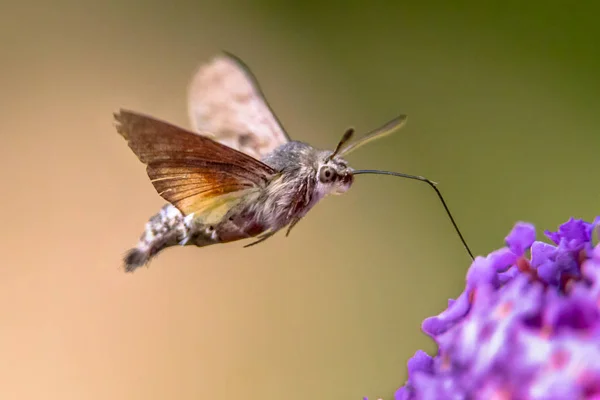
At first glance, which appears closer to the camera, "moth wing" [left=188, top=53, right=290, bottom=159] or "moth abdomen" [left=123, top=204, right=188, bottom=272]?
"moth abdomen" [left=123, top=204, right=188, bottom=272]

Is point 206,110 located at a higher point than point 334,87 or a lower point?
lower

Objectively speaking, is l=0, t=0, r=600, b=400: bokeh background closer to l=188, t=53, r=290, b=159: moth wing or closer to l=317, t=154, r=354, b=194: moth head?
l=188, t=53, r=290, b=159: moth wing

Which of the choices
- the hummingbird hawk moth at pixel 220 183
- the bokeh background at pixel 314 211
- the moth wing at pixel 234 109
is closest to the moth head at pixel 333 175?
the hummingbird hawk moth at pixel 220 183

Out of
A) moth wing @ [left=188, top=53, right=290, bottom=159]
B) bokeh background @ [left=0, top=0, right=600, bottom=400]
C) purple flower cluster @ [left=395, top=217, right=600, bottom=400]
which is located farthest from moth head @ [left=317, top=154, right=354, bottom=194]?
bokeh background @ [left=0, top=0, right=600, bottom=400]

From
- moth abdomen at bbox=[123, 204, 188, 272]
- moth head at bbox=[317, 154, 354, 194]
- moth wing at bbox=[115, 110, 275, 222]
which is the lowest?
moth head at bbox=[317, 154, 354, 194]

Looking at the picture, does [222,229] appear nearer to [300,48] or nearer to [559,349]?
[559,349]

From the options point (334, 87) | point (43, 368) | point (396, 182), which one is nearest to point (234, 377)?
point (43, 368)

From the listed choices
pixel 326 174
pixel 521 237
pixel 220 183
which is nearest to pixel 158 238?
pixel 220 183
